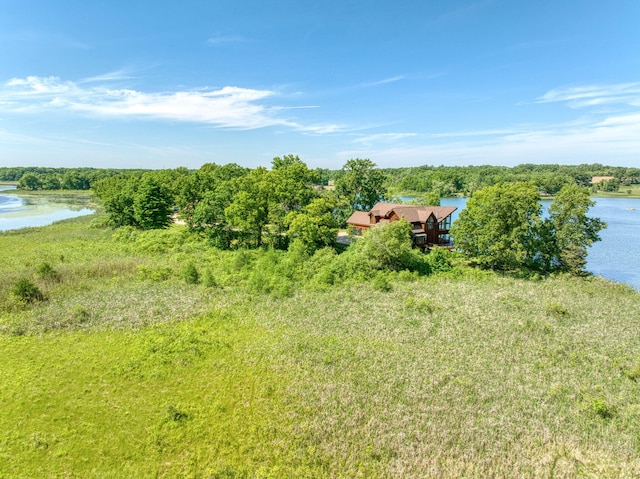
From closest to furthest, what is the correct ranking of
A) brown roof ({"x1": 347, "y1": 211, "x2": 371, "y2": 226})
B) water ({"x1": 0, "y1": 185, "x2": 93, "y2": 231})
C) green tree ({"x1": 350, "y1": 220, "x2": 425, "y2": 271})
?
green tree ({"x1": 350, "y1": 220, "x2": 425, "y2": 271})
brown roof ({"x1": 347, "y1": 211, "x2": 371, "y2": 226})
water ({"x1": 0, "y1": 185, "x2": 93, "y2": 231})

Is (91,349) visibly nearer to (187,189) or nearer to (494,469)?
(494,469)

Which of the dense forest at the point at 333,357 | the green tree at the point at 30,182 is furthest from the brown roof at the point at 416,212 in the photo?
the green tree at the point at 30,182

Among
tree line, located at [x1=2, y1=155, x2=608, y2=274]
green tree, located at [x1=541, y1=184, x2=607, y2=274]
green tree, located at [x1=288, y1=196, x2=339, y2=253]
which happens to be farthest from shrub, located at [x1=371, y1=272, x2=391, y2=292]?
green tree, located at [x1=541, y1=184, x2=607, y2=274]

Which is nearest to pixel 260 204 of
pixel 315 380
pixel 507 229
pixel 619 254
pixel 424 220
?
pixel 424 220

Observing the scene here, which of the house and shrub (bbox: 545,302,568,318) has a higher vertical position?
the house

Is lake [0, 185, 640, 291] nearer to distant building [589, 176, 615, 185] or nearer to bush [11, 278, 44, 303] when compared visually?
bush [11, 278, 44, 303]

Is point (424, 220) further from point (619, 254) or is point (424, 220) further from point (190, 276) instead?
point (190, 276)

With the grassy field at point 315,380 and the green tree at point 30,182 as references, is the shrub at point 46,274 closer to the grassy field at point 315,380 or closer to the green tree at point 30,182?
the grassy field at point 315,380
